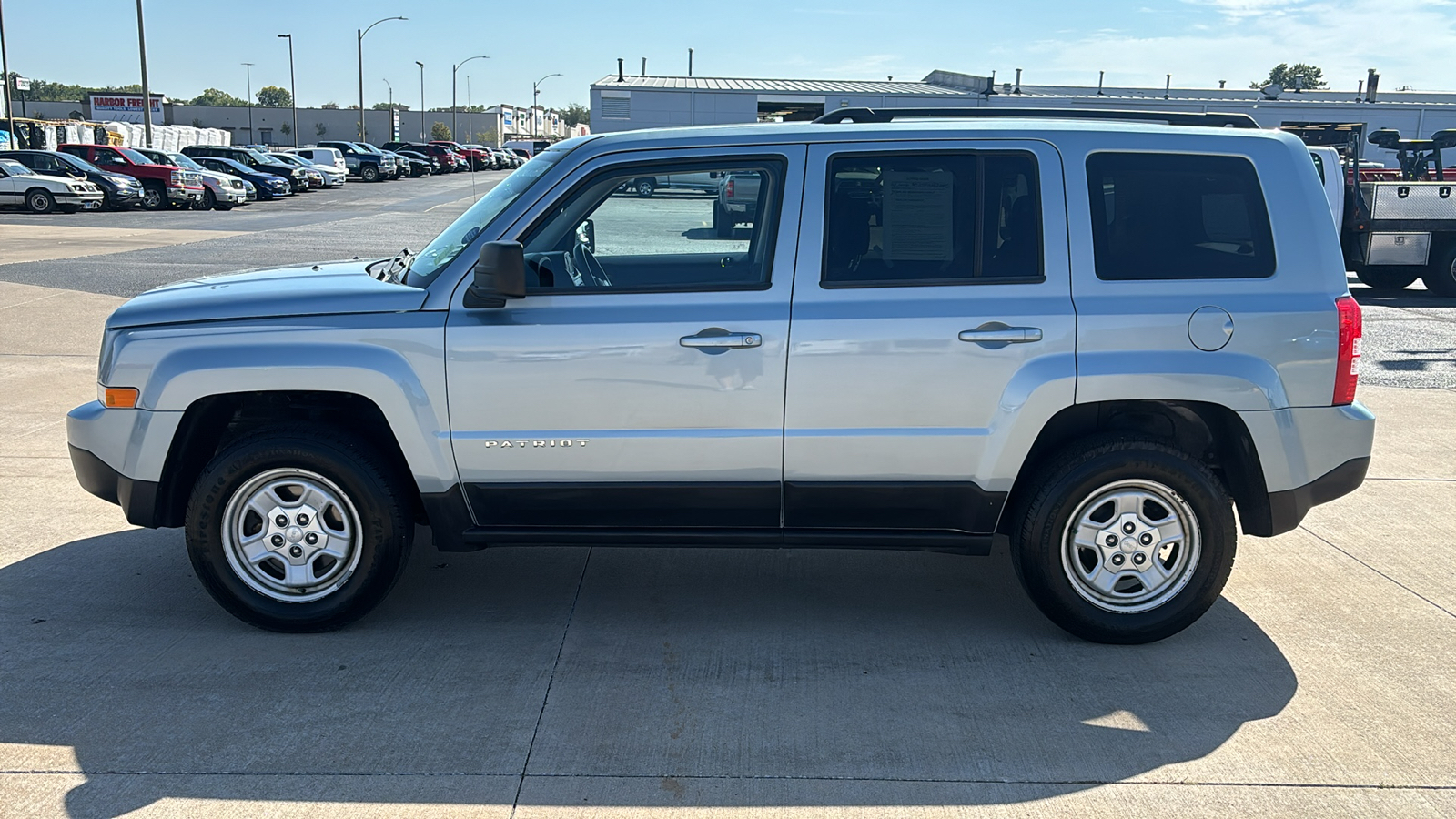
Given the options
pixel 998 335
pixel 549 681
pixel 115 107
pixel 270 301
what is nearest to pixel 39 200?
pixel 270 301

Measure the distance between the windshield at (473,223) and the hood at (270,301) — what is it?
12 centimetres

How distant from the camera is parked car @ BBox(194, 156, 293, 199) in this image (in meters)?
39.2

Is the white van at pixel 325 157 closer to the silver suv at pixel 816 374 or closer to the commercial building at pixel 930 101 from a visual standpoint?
the commercial building at pixel 930 101

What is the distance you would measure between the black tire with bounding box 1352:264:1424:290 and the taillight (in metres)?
13.2

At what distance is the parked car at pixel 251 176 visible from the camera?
39250 mm

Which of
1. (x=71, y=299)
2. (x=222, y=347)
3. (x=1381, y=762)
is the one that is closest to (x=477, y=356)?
(x=222, y=347)

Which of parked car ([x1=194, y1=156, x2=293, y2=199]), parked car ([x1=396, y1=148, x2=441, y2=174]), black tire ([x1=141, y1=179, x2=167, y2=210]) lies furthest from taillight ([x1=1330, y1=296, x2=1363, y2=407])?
parked car ([x1=396, y1=148, x2=441, y2=174])

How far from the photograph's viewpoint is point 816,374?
443 cm

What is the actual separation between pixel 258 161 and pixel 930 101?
24754 millimetres

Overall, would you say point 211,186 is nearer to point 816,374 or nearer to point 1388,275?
point 1388,275

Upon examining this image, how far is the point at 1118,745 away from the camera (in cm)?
388

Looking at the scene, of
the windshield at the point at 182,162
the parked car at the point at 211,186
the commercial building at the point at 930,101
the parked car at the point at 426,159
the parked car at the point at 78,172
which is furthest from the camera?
the parked car at the point at 426,159

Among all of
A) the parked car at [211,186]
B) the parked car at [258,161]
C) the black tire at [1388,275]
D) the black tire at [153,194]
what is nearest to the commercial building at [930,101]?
the parked car at [258,161]

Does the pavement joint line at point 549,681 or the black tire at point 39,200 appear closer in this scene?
the pavement joint line at point 549,681
